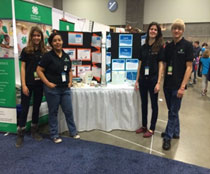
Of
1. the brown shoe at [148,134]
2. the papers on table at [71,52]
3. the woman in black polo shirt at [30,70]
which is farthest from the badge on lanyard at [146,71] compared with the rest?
the woman in black polo shirt at [30,70]

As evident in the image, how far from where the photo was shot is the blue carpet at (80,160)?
1864 mm

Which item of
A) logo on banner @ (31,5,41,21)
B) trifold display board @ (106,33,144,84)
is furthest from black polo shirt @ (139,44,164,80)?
logo on banner @ (31,5,41,21)

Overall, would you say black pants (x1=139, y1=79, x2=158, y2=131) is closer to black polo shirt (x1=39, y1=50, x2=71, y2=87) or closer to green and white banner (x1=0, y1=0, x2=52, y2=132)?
black polo shirt (x1=39, y1=50, x2=71, y2=87)

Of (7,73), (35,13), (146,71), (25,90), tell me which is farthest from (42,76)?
(146,71)

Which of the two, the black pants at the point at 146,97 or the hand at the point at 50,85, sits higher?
the hand at the point at 50,85

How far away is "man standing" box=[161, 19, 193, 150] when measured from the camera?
2.12m

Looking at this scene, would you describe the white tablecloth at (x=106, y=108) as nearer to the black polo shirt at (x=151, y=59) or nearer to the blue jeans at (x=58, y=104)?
the blue jeans at (x=58, y=104)

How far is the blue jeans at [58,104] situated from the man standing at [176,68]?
1255mm

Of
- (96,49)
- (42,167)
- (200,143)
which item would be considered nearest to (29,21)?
(96,49)

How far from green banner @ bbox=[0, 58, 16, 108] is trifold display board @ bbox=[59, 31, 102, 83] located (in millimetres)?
812

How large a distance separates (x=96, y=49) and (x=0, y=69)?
1.37m

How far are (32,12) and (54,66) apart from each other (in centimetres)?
99

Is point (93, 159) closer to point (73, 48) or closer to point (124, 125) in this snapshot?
point (124, 125)

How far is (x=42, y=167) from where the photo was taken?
6.23 ft
